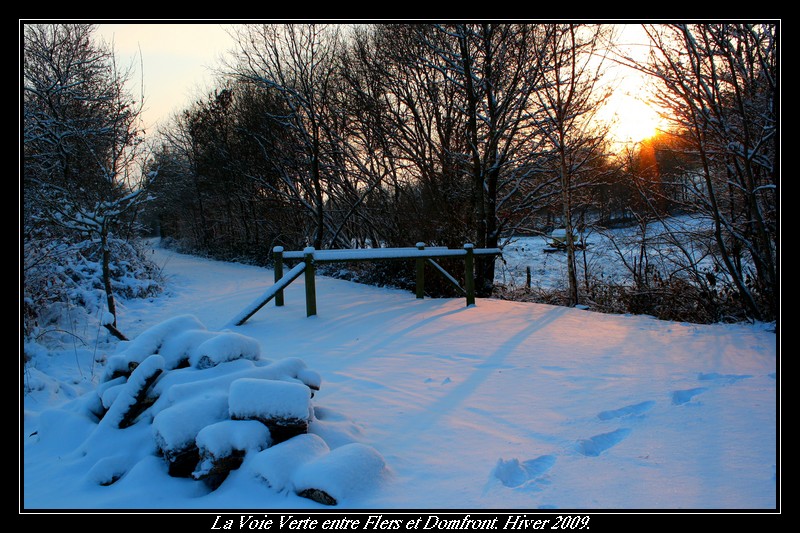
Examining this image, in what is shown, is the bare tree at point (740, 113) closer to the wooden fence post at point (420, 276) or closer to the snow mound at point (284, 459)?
the wooden fence post at point (420, 276)

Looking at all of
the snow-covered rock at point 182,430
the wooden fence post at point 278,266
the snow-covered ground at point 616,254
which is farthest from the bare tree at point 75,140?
the snow-covered ground at point 616,254

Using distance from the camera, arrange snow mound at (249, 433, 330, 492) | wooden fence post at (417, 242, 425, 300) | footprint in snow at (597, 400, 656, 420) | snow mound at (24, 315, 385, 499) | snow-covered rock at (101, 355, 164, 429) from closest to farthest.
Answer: snow mound at (249, 433, 330, 492), snow mound at (24, 315, 385, 499), snow-covered rock at (101, 355, 164, 429), footprint in snow at (597, 400, 656, 420), wooden fence post at (417, 242, 425, 300)

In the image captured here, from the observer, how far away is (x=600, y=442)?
10.2 ft

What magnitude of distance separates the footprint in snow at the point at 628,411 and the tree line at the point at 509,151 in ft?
11.2

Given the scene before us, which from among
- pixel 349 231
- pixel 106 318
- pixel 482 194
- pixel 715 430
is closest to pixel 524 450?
pixel 715 430

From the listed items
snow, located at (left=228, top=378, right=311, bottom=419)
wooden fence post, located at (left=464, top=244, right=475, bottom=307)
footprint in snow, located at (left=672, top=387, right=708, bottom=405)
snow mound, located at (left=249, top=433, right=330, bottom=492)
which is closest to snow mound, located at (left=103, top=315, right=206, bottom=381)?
snow, located at (left=228, top=378, right=311, bottom=419)

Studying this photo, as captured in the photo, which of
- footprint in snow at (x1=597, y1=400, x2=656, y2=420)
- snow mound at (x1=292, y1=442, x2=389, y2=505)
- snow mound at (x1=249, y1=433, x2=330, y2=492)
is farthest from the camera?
footprint in snow at (x1=597, y1=400, x2=656, y2=420)

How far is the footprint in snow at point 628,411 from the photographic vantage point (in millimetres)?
3545

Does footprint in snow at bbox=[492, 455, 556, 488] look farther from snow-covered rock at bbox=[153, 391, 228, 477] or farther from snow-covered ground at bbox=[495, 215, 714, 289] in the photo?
snow-covered ground at bbox=[495, 215, 714, 289]

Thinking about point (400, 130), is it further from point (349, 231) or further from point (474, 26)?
point (349, 231)

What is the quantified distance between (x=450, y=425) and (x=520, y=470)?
2.66 feet

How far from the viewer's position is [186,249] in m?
34.5

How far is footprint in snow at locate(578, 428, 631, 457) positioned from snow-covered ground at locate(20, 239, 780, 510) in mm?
17

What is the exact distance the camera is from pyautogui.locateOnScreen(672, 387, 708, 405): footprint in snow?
3.78 metres
